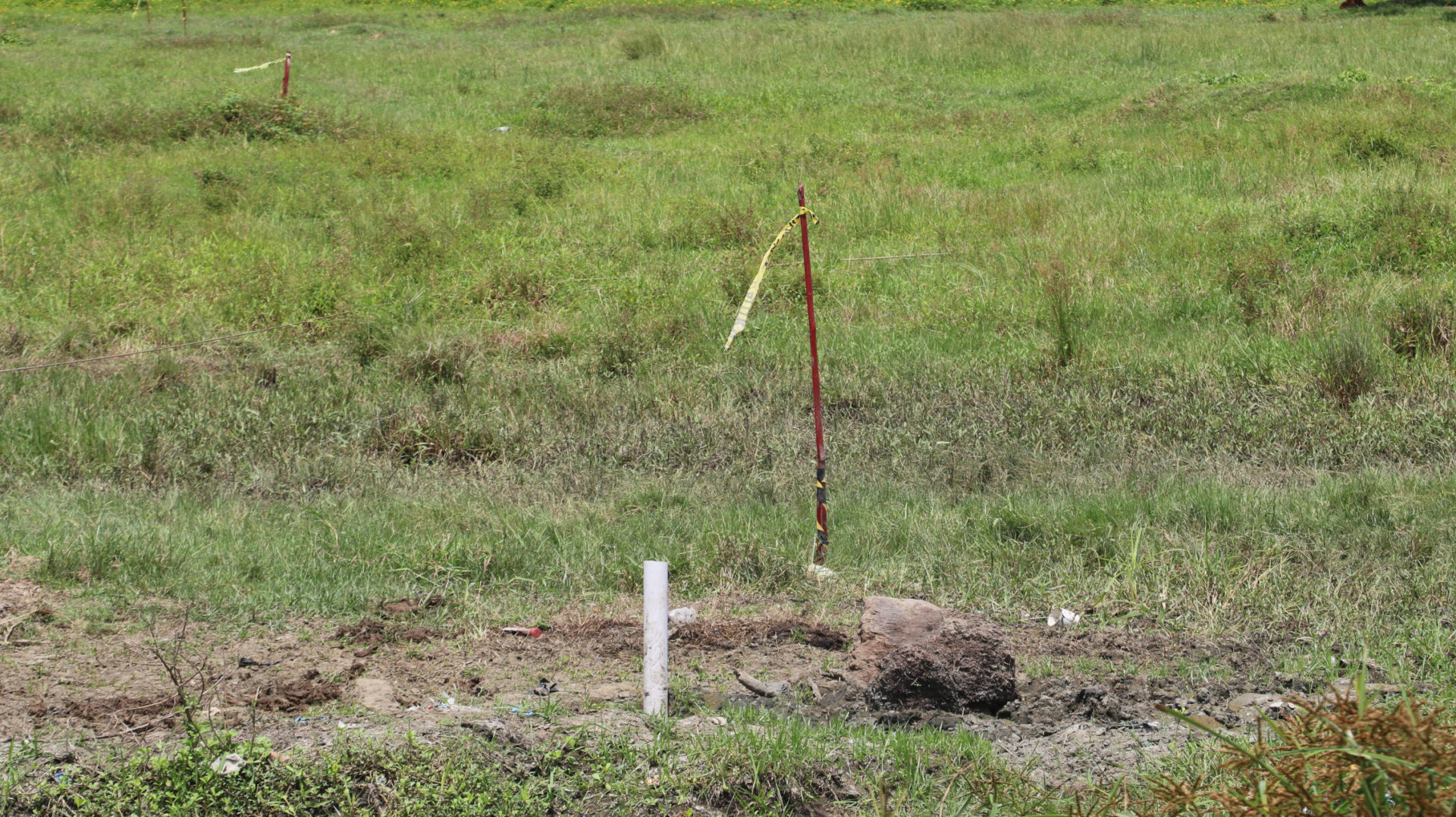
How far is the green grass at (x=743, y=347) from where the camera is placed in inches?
216

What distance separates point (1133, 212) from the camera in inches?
460

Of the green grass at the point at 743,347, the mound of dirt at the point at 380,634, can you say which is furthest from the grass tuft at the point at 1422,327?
the mound of dirt at the point at 380,634

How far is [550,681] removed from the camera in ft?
14.6

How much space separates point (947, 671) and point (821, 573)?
1.34 meters

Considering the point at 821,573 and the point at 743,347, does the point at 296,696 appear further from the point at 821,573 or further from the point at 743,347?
the point at 743,347

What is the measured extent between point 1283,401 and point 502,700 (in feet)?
18.3

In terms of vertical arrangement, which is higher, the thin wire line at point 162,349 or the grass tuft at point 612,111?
the grass tuft at point 612,111

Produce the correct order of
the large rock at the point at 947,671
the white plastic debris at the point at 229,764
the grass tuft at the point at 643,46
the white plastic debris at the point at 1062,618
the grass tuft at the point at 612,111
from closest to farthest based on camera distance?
1. the white plastic debris at the point at 229,764
2. the large rock at the point at 947,671
3. the white plastic debris at the point at 1062,618
4. the grass tuft at the point at 612,111
5. the grass tuft at the point at 643,46

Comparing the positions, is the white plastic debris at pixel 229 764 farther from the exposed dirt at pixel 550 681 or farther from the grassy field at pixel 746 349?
the grassy field at pixel 746 349

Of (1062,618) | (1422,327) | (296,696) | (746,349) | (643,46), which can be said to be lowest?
(1062,618)

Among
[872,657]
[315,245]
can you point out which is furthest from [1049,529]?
[315,245]

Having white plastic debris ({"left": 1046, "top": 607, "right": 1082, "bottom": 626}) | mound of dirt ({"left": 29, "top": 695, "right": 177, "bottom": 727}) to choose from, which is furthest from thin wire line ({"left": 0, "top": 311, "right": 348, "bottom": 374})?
white plastic debris ({"left": 1046, "top": 607, "right": 1082, "bottom": 626})

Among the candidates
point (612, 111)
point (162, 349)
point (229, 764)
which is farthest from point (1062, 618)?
point (612, 111)

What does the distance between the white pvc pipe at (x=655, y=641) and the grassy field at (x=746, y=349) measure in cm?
124
